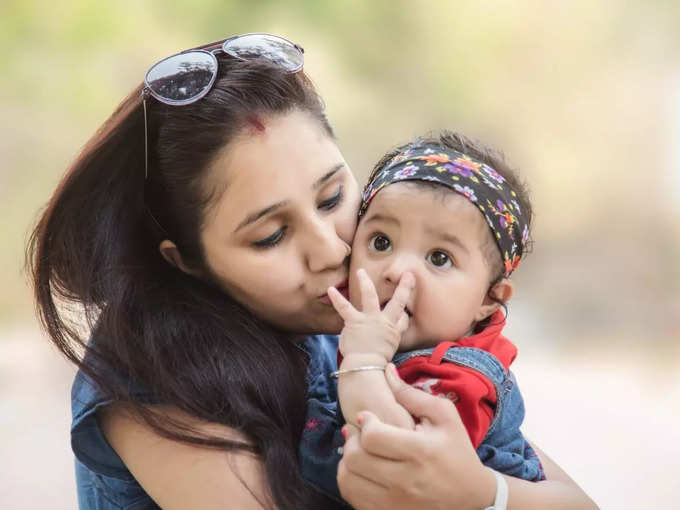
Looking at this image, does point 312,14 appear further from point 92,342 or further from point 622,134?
point 92,342

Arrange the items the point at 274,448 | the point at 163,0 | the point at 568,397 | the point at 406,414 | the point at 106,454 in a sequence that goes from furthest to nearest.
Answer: the point at 163,0 < the point at 568,397 < the point at 106,454 < the point at 274,448 < the point at 406,414

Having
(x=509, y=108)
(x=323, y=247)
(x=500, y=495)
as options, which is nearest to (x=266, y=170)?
(x=323, y=247)

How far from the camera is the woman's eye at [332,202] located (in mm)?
1687

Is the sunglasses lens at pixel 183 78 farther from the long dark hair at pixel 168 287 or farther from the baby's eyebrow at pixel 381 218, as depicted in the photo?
the baby's eyebrow at pixel 381 218

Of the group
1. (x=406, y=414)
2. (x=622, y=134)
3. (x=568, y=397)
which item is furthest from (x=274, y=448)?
(x=622, y=134)

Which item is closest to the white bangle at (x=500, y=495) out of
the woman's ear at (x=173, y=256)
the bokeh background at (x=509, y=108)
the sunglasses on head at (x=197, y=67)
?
the woman's ear at (x=173, y=256)

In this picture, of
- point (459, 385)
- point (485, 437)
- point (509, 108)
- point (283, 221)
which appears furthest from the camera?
point (509, 108)

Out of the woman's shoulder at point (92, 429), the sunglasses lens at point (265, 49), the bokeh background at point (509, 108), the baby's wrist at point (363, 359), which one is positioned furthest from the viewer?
the bokeh background at point (509, 108)

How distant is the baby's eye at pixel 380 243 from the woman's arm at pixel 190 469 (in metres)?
0.47

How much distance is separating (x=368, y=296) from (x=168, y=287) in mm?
479

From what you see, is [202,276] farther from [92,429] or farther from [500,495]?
[500,495]

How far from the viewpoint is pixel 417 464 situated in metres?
1.28

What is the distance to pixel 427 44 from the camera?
599 cm

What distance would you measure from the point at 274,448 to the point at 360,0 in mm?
5146
